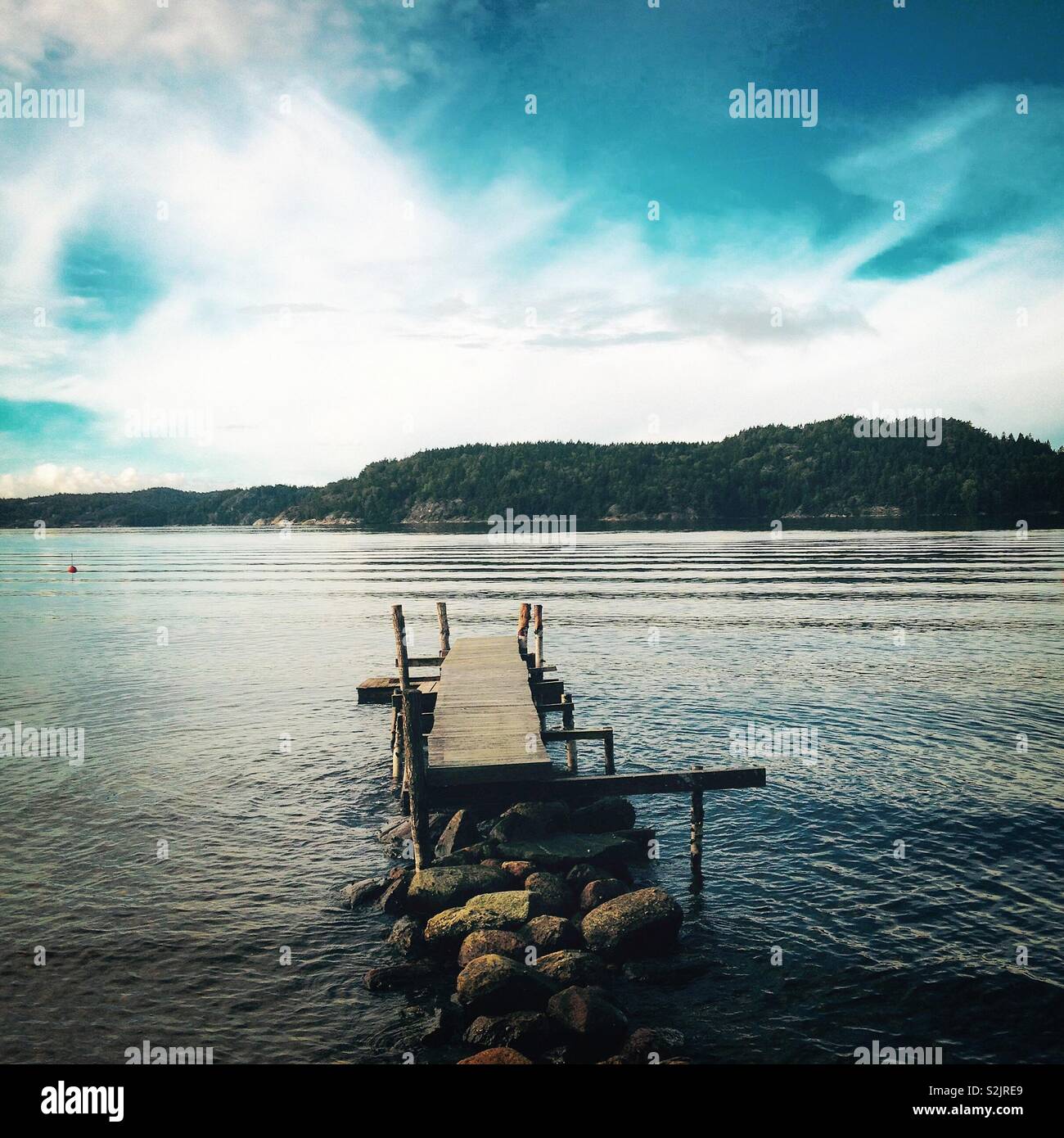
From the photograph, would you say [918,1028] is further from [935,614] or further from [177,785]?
[935,614]

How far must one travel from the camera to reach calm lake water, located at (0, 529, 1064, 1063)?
31.9ft

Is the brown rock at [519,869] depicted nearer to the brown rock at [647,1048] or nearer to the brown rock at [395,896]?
the brown rock at [395,896]

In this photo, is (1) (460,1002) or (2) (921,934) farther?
(2) (921,934)

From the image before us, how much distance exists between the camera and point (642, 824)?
52.6 ft

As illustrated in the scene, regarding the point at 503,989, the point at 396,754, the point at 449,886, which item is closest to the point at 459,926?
the point at 449,886

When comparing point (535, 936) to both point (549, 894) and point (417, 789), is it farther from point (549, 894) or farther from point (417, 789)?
point (417, 789)

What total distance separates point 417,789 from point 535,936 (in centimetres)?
335

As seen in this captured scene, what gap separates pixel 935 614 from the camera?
146ft

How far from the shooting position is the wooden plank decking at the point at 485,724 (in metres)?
13.1

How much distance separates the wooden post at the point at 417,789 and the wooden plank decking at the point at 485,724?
261 mm

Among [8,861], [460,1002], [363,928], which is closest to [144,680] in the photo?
[8,861]

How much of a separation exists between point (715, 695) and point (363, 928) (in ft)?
55.4
